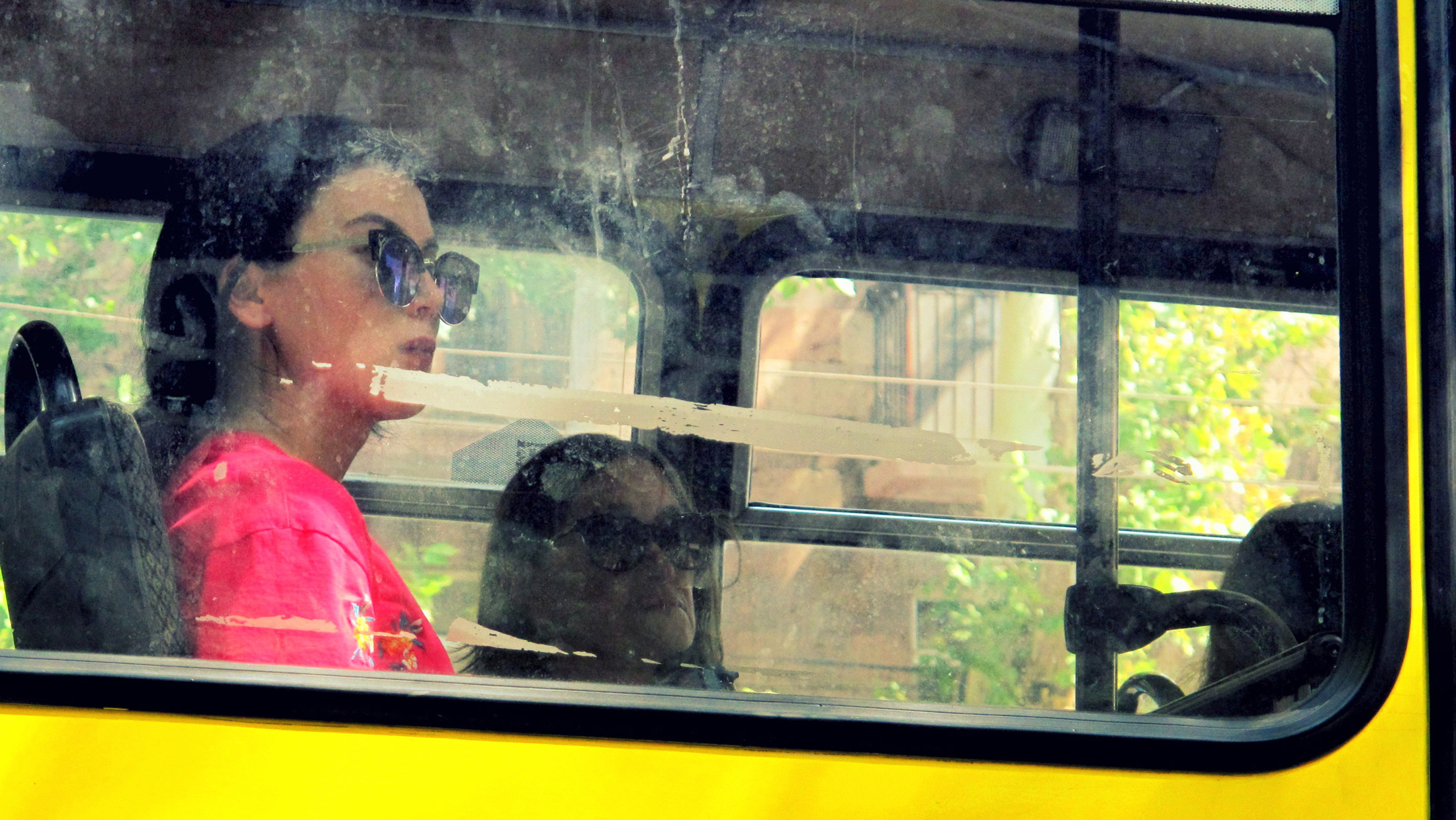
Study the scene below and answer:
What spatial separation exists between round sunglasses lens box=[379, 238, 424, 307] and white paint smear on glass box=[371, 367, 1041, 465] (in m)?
0.10

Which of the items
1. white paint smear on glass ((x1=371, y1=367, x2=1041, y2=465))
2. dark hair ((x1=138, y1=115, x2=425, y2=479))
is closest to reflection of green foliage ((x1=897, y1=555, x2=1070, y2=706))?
white paint smear on glass ((x1=371, y1=367, x2=1041, y2=465))

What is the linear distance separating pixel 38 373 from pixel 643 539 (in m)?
0.74

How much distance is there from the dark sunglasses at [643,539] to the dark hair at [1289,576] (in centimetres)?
60

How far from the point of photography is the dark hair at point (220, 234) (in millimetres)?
1093

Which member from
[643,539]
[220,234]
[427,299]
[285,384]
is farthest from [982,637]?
[220,234]

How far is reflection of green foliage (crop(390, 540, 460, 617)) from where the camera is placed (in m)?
1.08

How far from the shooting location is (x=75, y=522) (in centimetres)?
111

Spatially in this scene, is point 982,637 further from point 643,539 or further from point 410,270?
point 410,270

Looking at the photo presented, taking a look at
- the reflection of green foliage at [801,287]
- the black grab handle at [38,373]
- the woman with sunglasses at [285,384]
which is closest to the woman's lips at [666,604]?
the woman with sunglasses at [285,384]

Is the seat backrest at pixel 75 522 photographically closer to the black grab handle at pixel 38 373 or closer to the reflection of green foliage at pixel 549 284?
the black grab handle at pixel 38 373

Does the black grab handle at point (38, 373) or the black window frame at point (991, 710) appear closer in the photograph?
the black window frame at point (991, 710)

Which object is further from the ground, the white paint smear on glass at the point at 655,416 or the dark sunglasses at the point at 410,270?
the dark sunglasses at the point at 410,270

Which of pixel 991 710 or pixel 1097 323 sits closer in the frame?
pixel 991 710

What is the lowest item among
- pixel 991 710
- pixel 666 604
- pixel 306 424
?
pixel 991 710
